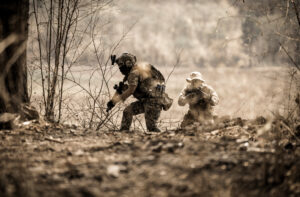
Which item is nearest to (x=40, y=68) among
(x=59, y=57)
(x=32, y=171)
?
(x=59, y=57)

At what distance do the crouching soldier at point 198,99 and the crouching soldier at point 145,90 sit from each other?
41 cm

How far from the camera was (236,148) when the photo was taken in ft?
8.07

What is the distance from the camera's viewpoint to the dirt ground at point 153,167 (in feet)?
5.57

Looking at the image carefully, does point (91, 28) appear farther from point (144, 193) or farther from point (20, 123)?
point (144, 193)

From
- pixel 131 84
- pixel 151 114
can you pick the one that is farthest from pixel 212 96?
pixel 131 84

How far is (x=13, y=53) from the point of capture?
3334mm

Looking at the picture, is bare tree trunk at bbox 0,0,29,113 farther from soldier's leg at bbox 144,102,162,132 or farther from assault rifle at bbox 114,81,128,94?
soldier's leg at bbox 144,102,162,132

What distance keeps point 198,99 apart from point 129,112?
1.20 metres

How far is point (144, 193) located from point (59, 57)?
3.23 metres

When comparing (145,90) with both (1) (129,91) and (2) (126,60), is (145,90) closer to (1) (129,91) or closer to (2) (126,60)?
(1) (129,91)

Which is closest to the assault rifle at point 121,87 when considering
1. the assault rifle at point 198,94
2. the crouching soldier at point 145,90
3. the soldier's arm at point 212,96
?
the crouching soldier at point 145,90

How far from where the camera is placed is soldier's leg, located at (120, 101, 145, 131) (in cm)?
466

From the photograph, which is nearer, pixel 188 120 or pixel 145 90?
pixel 145 90

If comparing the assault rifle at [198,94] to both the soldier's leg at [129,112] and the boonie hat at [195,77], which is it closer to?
the boonie hat at [195,77]
